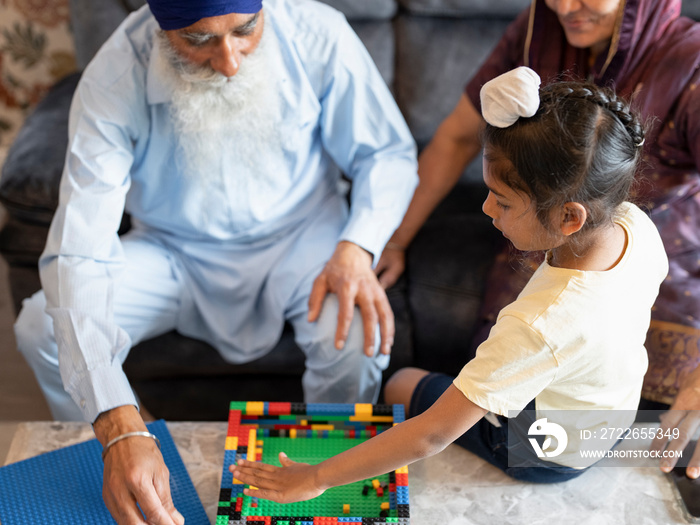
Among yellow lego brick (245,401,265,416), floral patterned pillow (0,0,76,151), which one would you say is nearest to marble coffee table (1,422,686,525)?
yellow lego brick (245,401,265,416)

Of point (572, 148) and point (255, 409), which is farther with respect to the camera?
point (255, 409)

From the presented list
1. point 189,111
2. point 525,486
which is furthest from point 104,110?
point 525,486

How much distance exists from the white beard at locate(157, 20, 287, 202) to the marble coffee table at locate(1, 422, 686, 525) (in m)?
0.61

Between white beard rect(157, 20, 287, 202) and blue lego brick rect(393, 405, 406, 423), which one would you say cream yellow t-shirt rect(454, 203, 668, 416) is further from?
white beard rect(157, 20, 287, 202)

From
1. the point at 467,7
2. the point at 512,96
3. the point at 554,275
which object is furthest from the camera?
the point at 467,7

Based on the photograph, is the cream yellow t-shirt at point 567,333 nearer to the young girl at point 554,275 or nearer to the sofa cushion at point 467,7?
the young girl at point 554,275

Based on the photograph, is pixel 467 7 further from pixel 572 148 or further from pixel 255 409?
pixel 255 409

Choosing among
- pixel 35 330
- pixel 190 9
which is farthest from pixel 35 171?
pixel 190 9

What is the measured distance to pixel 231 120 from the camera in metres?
1.57

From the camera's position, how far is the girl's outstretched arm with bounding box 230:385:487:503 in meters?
1.04

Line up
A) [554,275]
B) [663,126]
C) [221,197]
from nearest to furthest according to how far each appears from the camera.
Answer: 1. [554,275]
2. [663,126]
3. [221,197]

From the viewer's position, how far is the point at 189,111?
5.01 ft

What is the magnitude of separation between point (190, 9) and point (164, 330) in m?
0.81

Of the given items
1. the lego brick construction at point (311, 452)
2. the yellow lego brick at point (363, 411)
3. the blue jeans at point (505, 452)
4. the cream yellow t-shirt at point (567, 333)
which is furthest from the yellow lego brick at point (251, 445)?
the cream yellow t-shirt at point (567, 333)
